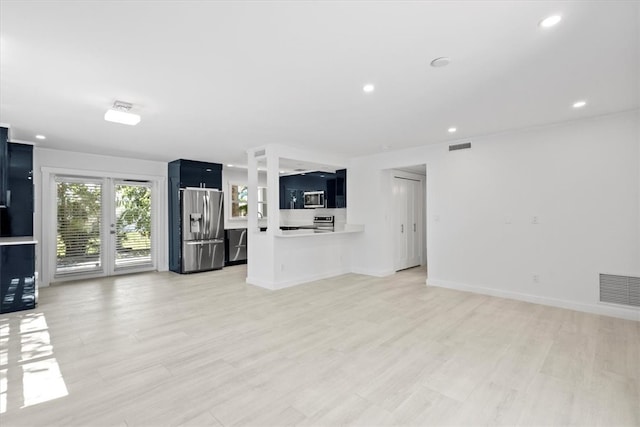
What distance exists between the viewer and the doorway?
22.2ft

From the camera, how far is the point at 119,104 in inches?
133

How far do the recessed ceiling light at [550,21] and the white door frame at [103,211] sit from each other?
7.23 meters

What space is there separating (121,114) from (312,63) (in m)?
2.35

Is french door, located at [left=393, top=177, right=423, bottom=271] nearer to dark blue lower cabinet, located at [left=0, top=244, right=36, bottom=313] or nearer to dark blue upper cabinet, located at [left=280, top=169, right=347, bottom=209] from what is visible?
dark blue upper cabinet, located at [left=280, top=169, right=347, bottom=209]

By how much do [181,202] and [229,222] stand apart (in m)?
1.72

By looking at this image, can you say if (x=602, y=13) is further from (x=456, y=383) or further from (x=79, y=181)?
(x=79, y=181)

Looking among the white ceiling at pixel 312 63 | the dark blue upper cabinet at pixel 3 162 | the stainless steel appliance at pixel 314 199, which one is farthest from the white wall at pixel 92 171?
the stainless steel appliance at pixel 314 199

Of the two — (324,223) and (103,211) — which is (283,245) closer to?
(324,223)

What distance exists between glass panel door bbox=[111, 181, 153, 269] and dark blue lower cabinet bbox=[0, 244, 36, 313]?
7.08 ft

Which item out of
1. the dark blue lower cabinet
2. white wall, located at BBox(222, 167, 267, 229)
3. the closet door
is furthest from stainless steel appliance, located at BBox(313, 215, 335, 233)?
the dark blue lower cabinet

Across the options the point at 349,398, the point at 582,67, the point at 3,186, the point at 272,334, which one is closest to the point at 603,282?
the point at 582,67

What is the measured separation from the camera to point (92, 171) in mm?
6211

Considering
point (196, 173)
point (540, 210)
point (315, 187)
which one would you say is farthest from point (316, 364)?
point (196, 173)

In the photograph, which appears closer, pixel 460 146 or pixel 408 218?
pixel 460 146
